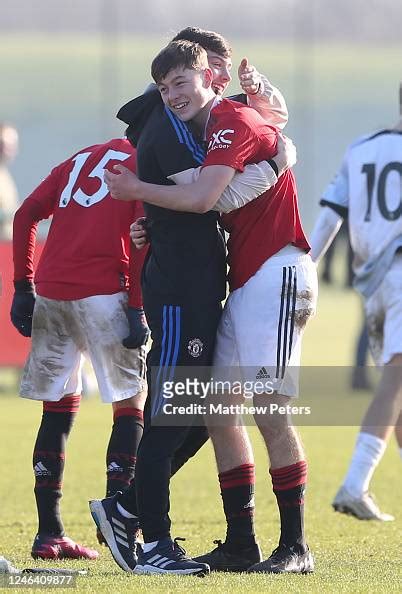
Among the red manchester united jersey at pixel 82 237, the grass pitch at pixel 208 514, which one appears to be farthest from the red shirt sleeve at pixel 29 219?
the grass pitch at pixel 208 514

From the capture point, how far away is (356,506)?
271 inches

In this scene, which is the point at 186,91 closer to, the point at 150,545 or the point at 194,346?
the point at 194,346

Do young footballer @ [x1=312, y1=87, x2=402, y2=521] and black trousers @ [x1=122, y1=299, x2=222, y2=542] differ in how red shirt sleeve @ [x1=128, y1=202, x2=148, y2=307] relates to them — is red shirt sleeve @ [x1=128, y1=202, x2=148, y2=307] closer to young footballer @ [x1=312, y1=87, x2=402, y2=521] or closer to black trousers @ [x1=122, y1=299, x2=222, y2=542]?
black trousers @ [x1=122, y1=299, x2=222, y2=542]

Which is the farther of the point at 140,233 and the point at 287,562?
the point at 140,233

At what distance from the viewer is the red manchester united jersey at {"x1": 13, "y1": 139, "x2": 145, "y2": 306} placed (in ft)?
19.0

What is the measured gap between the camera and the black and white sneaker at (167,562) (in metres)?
5.07

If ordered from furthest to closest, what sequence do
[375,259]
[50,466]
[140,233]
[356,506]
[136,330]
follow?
1. [375,259]
2. [356,506]
3. [50,466]
4. [136,330]
5. [140,233]

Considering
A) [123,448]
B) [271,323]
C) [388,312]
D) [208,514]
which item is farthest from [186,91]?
[208,514]

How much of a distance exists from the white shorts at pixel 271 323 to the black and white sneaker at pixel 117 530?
0.73 m

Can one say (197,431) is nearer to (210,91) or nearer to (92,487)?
(210,91)

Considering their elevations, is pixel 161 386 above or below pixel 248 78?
below

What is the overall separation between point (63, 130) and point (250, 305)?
2097 cm

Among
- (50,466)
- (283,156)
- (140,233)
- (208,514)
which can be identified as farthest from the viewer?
(208,514)

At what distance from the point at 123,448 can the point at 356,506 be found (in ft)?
5.03
